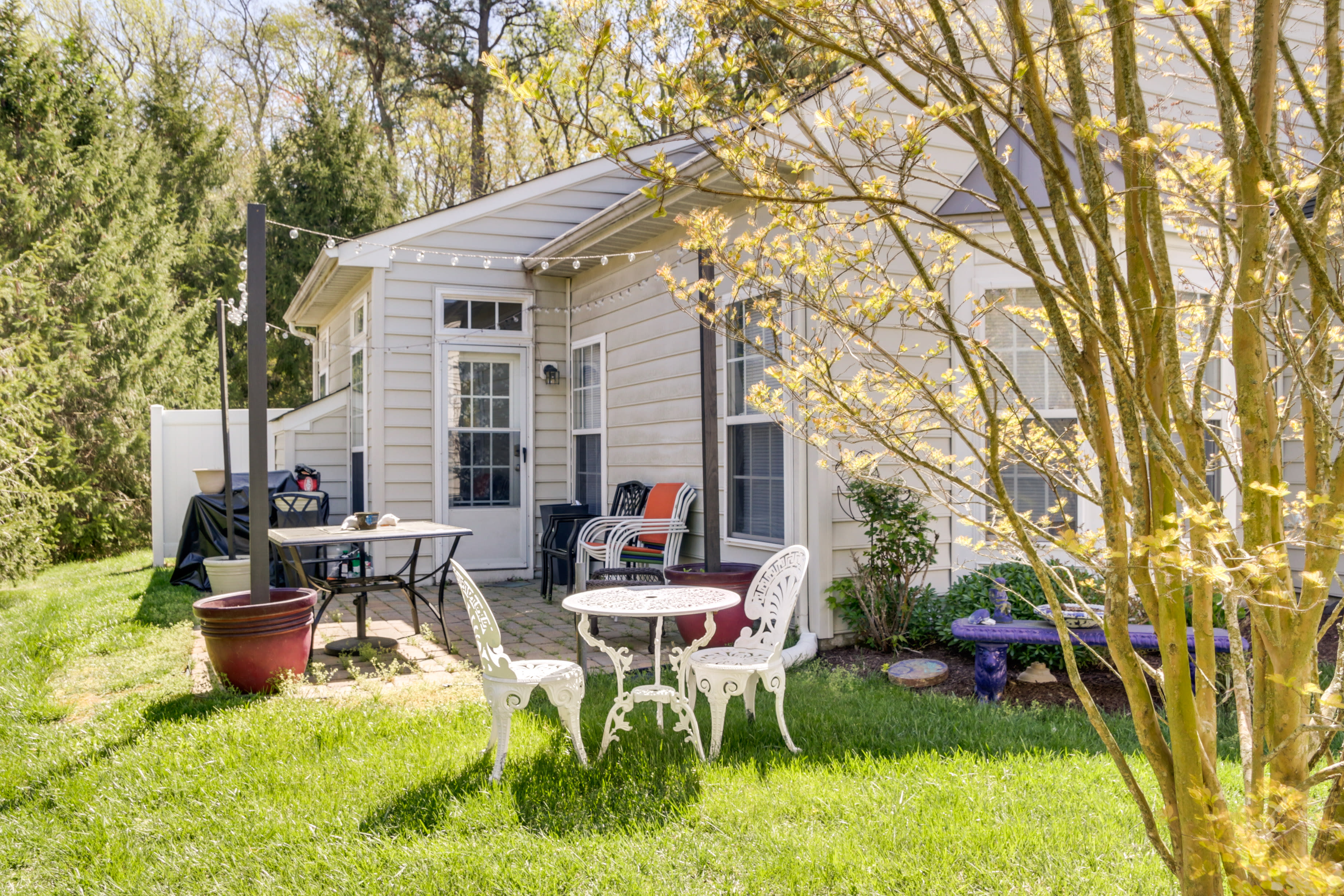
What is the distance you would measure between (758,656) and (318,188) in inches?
598

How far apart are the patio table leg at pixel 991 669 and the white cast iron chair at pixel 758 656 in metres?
0.99

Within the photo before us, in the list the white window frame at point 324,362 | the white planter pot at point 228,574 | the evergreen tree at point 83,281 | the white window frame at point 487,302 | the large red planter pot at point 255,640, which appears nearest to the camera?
the large red planter pot at point 255,640

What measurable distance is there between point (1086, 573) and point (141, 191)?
46.7 ft

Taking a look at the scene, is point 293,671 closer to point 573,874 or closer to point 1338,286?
point 573,874

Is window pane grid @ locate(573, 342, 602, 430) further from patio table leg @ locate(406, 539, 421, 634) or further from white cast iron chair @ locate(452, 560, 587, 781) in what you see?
white cast iron chair @ locate(452, 560, 587, 781)

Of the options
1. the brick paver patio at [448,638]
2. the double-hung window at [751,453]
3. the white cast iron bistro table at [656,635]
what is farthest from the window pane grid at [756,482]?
the white cast iron bistro table at [656,635]

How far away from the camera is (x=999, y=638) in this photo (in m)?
4.18

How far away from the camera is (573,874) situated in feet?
8.36

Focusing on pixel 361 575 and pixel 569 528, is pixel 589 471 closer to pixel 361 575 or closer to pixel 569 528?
pixel 569 528

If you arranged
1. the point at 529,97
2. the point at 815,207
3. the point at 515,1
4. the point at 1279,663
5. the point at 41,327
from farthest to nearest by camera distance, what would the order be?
the point at 515,1, the point at 41,327, the point at 815,207, the point at 529,97, the point at 1279,663

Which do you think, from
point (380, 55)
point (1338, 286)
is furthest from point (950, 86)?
point (380, 55)

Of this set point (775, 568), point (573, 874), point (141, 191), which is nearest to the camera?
point (573, 874)

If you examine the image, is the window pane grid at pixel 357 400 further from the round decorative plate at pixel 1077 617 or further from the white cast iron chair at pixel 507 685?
the round decorative plate at pixel 1077 617

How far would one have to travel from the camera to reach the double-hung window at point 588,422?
7.89m
